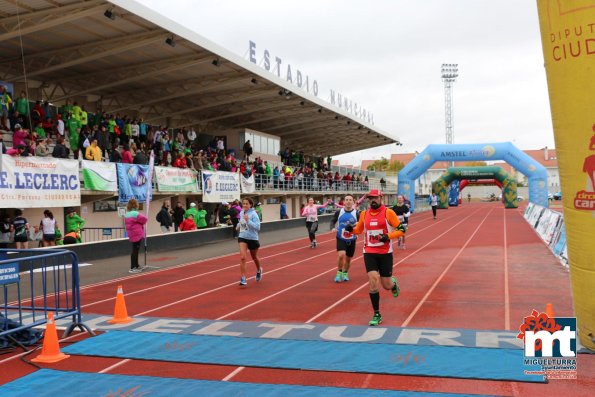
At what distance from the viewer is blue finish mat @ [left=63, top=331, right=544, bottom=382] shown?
5.64 metres

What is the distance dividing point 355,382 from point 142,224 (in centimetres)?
1015

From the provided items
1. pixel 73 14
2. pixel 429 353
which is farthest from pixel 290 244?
pixel 429 353

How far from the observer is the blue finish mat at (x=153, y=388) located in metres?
5.13

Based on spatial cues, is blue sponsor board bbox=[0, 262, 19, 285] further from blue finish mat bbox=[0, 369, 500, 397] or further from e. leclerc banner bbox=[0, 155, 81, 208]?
e. leclerc banner bbox=[0, 155, 81, 208]

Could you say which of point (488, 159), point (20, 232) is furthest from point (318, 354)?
point (488, 159)

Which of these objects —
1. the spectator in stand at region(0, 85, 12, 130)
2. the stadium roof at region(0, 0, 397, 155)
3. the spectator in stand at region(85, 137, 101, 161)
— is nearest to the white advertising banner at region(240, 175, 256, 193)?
the stadium roof at region(0, 0, 397, 155)

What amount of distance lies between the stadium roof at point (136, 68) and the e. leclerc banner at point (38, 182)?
3.74 metres

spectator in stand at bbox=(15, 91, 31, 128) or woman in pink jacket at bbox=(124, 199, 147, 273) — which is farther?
spectator in stand at bbox=(15, 91, 31, 128)

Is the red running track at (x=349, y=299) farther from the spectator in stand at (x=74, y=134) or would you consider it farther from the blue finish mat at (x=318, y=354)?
the spectator in stand at (x=74, y=134)

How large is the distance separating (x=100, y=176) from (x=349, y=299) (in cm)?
1193

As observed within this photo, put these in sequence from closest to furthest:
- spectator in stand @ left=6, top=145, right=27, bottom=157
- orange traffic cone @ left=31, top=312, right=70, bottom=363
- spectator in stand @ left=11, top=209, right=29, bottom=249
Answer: orange traffic cone @ left=31, top=312, right=70, bottom=363
spectator in stand @ left=6, top=145, right=27, bottom=157
spectator in stand @ left=11, top=209, right=29, bottom=249

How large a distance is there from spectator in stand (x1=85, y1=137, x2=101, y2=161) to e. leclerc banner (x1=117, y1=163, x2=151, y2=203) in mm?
796

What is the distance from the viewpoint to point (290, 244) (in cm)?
2197

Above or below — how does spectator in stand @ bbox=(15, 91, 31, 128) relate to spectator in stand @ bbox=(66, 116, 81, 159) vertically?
above
